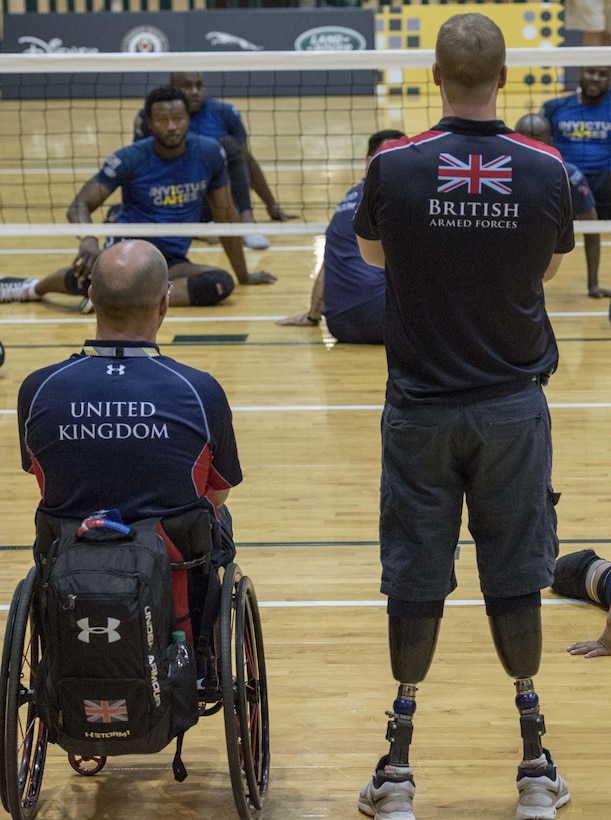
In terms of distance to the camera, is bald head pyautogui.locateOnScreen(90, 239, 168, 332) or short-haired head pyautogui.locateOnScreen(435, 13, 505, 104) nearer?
short-haired head pyautogui.locateOnScreen(435, 13, 505, 104)

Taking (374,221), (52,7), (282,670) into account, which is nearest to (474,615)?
(282,670)

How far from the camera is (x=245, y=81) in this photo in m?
16.2

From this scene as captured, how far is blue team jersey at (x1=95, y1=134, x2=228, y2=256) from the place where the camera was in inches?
313

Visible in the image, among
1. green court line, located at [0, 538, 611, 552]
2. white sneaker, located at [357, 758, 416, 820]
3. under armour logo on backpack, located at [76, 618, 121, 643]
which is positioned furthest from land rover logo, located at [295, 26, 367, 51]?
under armour logo on backpack, located at [76, 618, 121, 643]

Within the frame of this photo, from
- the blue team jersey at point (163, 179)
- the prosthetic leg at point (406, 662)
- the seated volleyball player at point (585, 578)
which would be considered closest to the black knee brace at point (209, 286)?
the blue team jersey at point (163, 179)

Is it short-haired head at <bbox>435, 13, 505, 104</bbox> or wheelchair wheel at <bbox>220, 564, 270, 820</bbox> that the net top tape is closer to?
short-haired head at <bbox>435, 13, 505, 104</bbox>

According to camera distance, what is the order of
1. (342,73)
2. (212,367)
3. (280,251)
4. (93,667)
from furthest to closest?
(342,73)
(280,251)
(212,367)
(93,667)

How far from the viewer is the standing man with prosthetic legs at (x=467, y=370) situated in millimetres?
2709

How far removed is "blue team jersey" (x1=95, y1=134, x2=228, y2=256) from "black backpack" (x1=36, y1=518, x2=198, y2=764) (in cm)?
553

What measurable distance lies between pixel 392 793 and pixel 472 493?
2.56 feet

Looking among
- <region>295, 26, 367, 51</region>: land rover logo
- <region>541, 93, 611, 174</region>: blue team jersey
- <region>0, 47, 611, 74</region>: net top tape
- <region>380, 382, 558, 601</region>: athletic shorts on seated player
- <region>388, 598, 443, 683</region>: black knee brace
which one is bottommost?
<region>388, 598, 443, 683</region>: black knee brace

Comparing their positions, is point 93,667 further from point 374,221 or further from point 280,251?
point 280,251

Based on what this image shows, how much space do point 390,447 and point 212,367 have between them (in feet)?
13.0

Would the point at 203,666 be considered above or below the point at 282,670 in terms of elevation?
above
